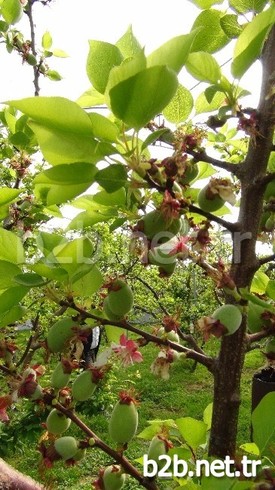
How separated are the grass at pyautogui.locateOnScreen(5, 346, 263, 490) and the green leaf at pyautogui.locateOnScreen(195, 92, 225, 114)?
1484mm

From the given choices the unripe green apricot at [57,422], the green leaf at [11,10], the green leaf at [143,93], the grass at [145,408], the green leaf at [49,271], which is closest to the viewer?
the green leaf at [143,93]

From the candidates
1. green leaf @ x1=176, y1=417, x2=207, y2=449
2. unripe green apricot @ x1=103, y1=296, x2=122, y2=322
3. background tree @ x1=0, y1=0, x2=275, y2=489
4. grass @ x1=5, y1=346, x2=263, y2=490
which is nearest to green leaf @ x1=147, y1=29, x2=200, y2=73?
background tree @ x1=0, y1=0, x2=275, y2=489

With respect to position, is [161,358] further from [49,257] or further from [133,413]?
[49,257]

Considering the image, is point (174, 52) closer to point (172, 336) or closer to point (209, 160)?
point (209, 160)

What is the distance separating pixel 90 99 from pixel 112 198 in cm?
15

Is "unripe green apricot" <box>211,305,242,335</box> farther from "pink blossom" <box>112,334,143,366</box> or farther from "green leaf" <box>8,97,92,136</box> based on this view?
"green leaf" <box>8,97,92,136</box>

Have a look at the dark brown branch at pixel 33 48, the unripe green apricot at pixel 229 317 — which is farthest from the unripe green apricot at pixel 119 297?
the dark brown branch at pixel 33 48

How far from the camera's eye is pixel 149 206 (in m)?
0.62

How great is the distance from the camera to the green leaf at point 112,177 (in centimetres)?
50

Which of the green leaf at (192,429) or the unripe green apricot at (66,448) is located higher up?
the green leaf at (192,429)

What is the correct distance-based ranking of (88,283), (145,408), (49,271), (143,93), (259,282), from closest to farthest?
1. (143,93)
2. (49,271)
3. (88,283)
4. (259,282)
5. (145,408)

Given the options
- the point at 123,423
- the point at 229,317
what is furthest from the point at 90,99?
the point at 123,423

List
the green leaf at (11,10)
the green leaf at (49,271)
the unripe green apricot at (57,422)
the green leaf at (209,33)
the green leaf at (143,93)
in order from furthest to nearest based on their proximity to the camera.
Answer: the green leaf at (11,10), the unripe green apricot at (57,422), the green leaf at (209,33), the green leaf at (49,271), the green leaf at (143,93)

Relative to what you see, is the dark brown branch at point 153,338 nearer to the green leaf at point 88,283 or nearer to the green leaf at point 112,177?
the green leaf at point 88,283
